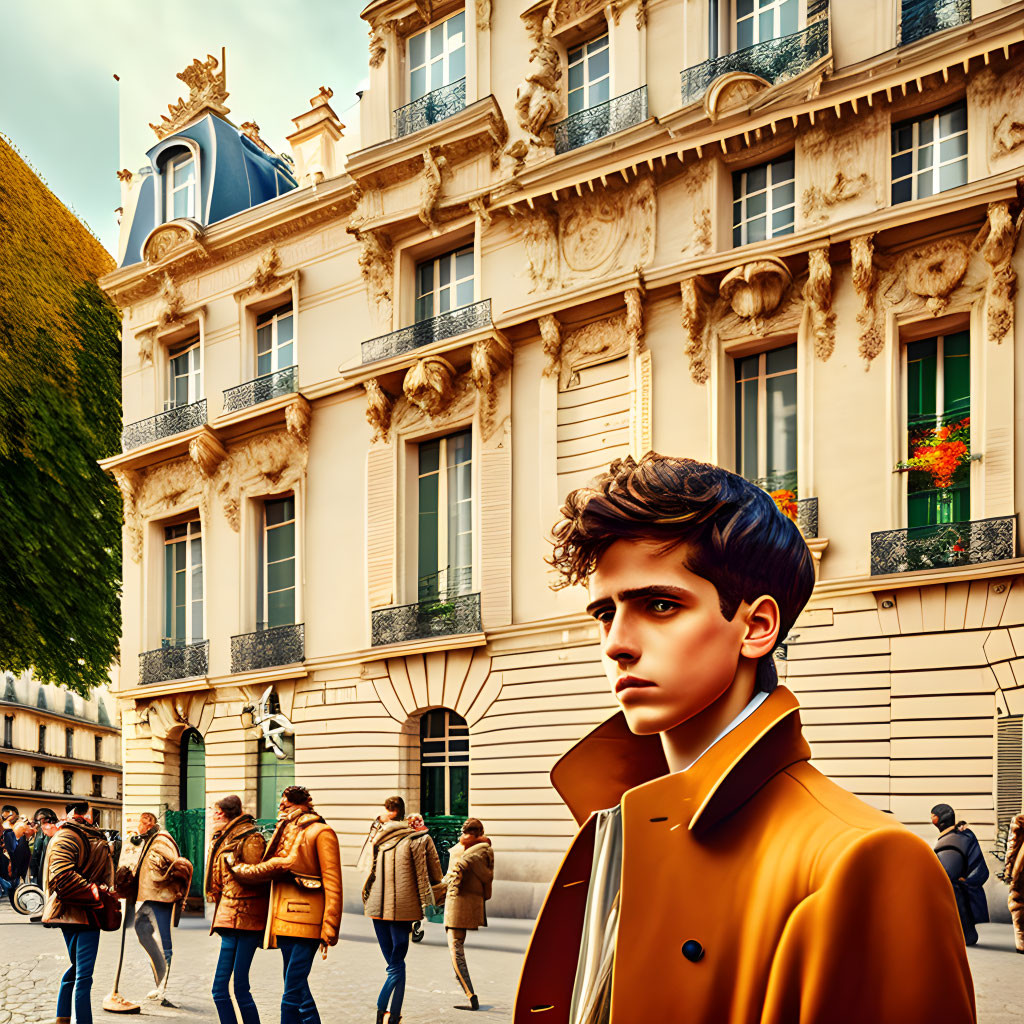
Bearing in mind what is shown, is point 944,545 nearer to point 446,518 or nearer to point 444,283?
point 446,518

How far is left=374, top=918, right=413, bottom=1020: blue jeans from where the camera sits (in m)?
8.13

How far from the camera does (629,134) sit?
53.1 feet

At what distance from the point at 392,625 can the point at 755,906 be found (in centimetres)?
1664

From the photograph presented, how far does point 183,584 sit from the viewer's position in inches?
887

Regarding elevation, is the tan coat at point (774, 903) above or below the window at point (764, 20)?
below

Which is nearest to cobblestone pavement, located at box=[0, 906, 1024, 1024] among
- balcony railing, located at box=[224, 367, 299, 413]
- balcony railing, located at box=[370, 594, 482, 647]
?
balcony railing, located at box=[370, 594, 482, 647]

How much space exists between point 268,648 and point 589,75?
1083 cm

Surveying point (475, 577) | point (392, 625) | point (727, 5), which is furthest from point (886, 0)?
point (392, 625)

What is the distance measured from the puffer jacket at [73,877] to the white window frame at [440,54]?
14.4 metres

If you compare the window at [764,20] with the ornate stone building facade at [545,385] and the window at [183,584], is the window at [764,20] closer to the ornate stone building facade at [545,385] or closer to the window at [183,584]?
Answer: the ornate stone building facade at [545,385]

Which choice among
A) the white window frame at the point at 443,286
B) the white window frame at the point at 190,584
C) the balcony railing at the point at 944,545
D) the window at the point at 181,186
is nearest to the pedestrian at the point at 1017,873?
the balcony railing at the point at 944,545

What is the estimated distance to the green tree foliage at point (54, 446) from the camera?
22484mm

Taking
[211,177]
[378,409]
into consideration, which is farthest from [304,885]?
[211,177]

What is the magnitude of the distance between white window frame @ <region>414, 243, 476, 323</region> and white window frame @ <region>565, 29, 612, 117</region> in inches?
115
